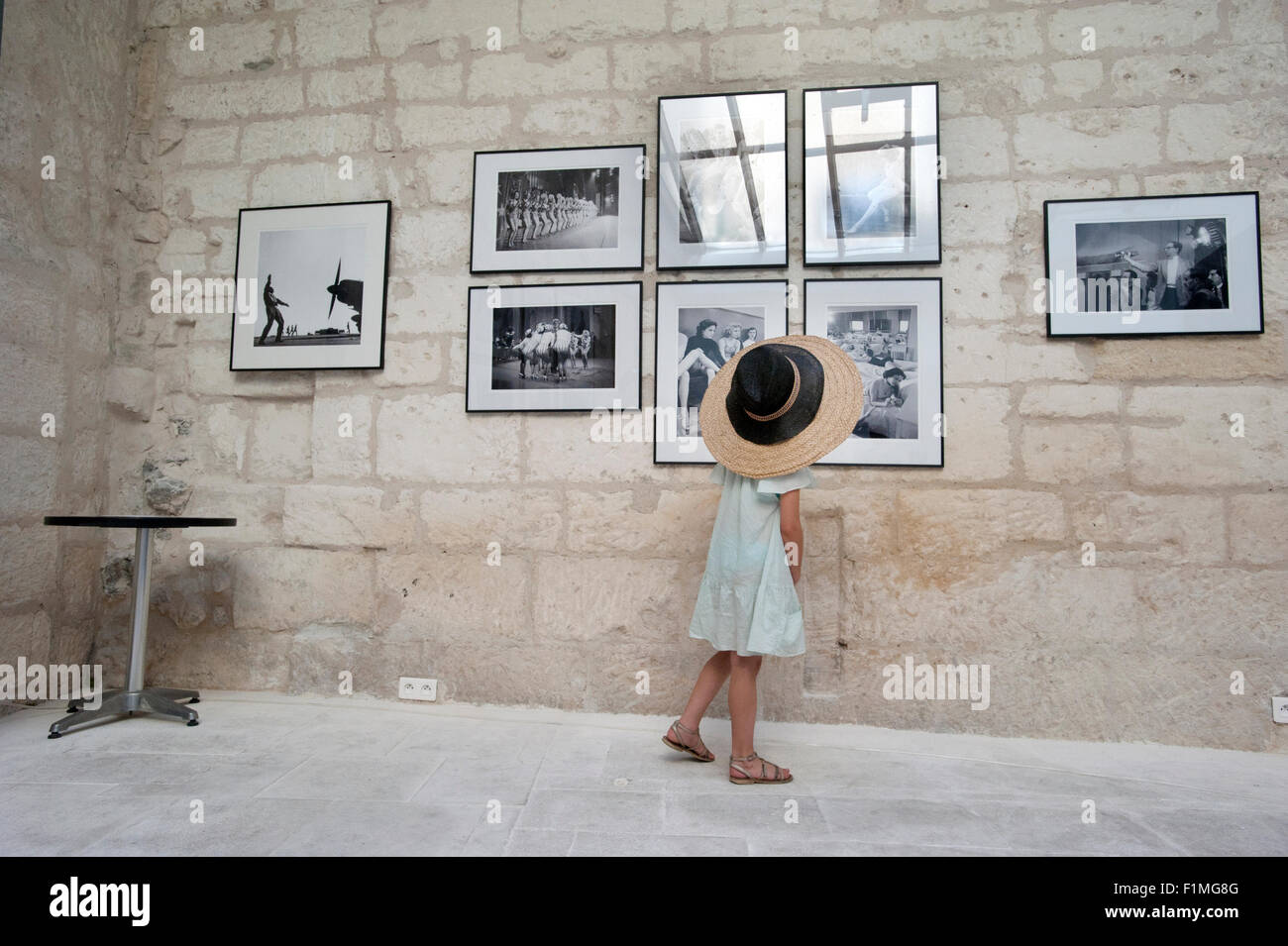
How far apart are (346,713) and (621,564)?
1408 mm

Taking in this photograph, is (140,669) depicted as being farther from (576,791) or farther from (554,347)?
(554,347)

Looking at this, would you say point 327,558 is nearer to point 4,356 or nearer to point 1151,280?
point 4,356

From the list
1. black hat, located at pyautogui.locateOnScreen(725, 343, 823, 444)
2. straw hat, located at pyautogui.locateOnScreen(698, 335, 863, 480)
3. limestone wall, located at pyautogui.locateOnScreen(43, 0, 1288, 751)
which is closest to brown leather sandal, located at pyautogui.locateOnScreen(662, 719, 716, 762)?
limestone wall, located at pyautogui.locateOnScreen(43, 0, 1288, 751)

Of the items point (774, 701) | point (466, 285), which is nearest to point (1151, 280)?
point (774, 701)

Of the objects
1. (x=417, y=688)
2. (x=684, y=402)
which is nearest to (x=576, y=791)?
(x=417, y=688)

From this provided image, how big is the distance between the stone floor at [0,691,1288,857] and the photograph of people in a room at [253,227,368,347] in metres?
1.82

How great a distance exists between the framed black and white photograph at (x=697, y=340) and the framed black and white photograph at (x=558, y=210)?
0.34 m

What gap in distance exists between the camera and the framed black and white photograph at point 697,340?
3273mm

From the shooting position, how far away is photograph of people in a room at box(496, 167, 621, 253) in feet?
11.2

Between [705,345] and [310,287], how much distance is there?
2027mm

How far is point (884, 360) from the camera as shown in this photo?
10.5 feet

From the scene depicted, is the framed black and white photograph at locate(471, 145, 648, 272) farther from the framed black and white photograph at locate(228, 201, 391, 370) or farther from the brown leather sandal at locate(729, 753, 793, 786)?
the brown leather sandal at locate(729, 753, 793, 786)

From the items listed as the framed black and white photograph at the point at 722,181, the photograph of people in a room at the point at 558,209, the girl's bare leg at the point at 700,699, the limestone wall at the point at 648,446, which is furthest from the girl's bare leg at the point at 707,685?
the photograph of people in a room at the point at 558,209

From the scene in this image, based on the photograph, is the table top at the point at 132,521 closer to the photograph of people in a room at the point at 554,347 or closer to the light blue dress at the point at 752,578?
the photograph of people in a room at the point at 554,347
